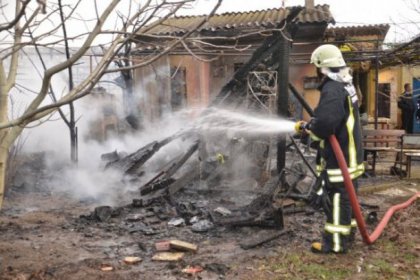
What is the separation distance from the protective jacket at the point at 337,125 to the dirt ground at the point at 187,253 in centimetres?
99

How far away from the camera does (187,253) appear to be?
500 cm

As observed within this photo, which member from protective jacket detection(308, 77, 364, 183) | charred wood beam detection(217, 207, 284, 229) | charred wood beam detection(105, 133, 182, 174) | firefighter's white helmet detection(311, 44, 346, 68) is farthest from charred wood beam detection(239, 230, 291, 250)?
charred wood beam detection(105, 133, 182, 174)

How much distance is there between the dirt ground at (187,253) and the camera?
4.36 metres

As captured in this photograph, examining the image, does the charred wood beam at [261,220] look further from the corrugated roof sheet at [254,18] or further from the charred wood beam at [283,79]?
the corrugated roof sheet at [254,18]

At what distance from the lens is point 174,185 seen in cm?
752

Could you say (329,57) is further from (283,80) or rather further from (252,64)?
(252,64)

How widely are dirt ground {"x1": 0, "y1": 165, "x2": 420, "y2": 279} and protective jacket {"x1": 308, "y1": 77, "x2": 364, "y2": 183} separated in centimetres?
99

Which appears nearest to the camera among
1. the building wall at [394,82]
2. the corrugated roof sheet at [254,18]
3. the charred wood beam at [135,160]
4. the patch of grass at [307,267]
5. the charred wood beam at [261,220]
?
the patch of grass at [307,267]

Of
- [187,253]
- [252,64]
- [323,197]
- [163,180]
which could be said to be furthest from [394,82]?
[187,253]

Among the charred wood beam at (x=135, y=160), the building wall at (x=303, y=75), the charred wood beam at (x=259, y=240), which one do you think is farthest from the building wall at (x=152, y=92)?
the charred wood beam at (x=259, y=240)

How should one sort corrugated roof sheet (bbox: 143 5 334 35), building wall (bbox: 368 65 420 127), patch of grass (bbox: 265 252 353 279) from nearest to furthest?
patch of grass (bbox: 265 252 353 279), corrugated roof sheet (bbox: 143 5 334 35), building wall (bbox: 368 65 420 127)

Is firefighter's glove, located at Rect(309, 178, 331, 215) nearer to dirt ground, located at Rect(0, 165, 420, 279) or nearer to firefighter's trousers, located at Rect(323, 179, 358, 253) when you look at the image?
firefighter's trousers, located at Rect(323, 179, 358, 253)

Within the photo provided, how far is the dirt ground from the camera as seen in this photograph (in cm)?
436

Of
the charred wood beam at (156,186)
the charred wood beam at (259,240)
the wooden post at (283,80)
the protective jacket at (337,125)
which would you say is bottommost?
the charred wood beam at (259,240)
